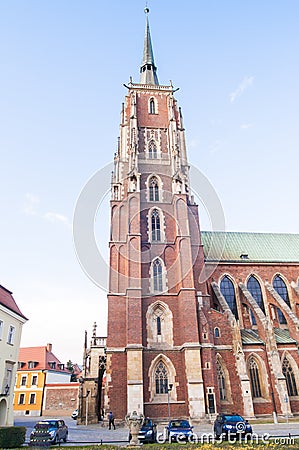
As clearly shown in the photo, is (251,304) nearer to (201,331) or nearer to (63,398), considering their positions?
(201,331)

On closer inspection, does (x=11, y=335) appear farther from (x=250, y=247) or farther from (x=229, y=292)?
(x=250, y=247)

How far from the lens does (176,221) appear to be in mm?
31047

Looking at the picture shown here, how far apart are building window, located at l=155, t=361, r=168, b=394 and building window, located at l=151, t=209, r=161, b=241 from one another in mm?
10688

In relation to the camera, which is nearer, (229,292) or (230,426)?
(230,426)

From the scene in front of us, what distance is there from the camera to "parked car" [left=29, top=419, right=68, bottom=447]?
52.1ft

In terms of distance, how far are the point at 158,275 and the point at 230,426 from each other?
545 inches

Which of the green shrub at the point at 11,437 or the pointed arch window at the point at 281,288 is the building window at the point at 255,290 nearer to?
the pointed arch window at the point at 281,288

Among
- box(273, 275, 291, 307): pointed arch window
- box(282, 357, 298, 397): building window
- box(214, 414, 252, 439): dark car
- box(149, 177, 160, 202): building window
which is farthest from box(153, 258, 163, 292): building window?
box(273, 275, 291, 307): pointed arch window

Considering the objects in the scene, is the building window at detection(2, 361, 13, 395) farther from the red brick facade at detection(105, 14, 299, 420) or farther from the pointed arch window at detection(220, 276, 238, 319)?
the pointed arch window at detection(220, 276, 238, 319)

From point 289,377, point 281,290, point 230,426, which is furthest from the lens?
point 281,290

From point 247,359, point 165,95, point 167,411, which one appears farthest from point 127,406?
point 165,95

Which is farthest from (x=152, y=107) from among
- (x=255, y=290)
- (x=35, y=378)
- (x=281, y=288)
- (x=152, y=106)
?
(x=35, y=378)

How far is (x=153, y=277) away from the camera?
96.6ft

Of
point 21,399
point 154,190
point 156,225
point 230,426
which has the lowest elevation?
point 230,426
